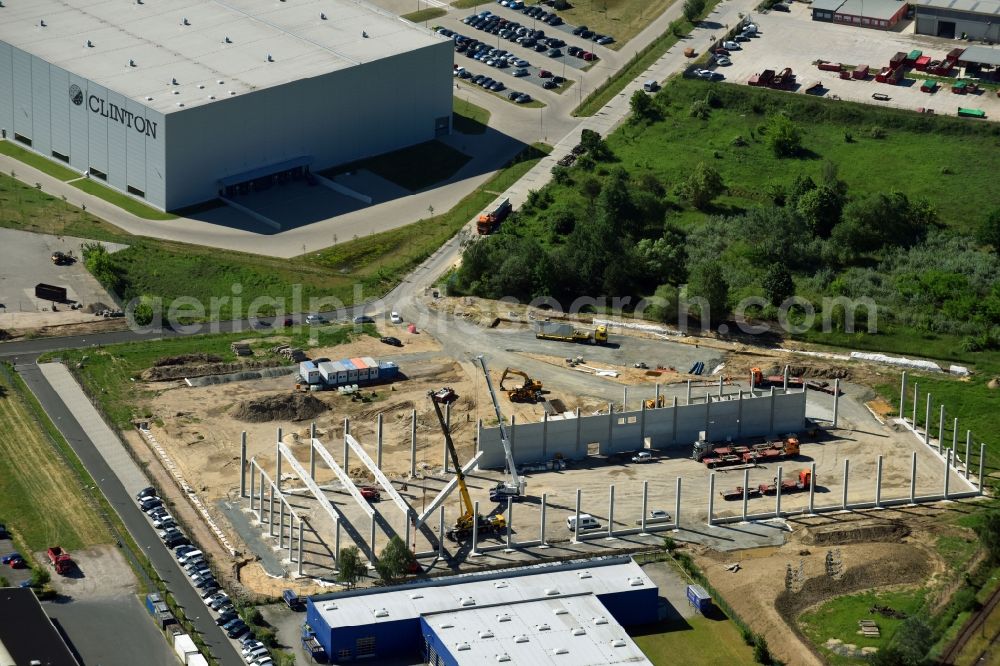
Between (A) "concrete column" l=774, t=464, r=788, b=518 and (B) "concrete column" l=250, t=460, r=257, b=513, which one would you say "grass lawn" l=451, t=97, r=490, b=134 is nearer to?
(B) "concrete column" l=250, t=460, r=257, b=513

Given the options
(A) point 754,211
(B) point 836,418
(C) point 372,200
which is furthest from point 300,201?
(B) point 836,418

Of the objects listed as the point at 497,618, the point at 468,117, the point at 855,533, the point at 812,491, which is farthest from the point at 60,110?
the point at 855,533

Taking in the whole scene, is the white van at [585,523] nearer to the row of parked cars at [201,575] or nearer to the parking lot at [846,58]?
the row of parked cars at [201,575]

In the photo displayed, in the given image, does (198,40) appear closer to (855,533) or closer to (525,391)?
(525,391)

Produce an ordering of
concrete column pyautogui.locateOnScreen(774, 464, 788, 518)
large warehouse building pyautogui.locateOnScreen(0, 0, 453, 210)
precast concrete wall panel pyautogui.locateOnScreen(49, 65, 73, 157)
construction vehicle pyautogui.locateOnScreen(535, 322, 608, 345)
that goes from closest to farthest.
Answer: concrete column pyautogui.locateOnScreen(774, 464, 788, 518) < construction vehicle pyautogui.locateOnScreen(535, 322, 608, 345) < large warehouse building pyautogui.locateOnScreen(0, 0, 453, 210) < precast concrete wall panel pyautogui.locateOnScreen(49, 65, 73, 157)

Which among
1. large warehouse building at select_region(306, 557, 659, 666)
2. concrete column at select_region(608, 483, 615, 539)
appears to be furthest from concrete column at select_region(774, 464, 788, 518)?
large warehouse building at select_region(306, 557, 659, 666)

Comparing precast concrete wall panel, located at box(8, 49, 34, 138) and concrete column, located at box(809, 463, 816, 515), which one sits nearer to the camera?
concrete column, located at box(809, 463, 816, 515)

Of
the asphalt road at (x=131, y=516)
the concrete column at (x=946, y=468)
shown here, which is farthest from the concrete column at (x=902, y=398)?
the asphalt road at (x=131, y=516)
